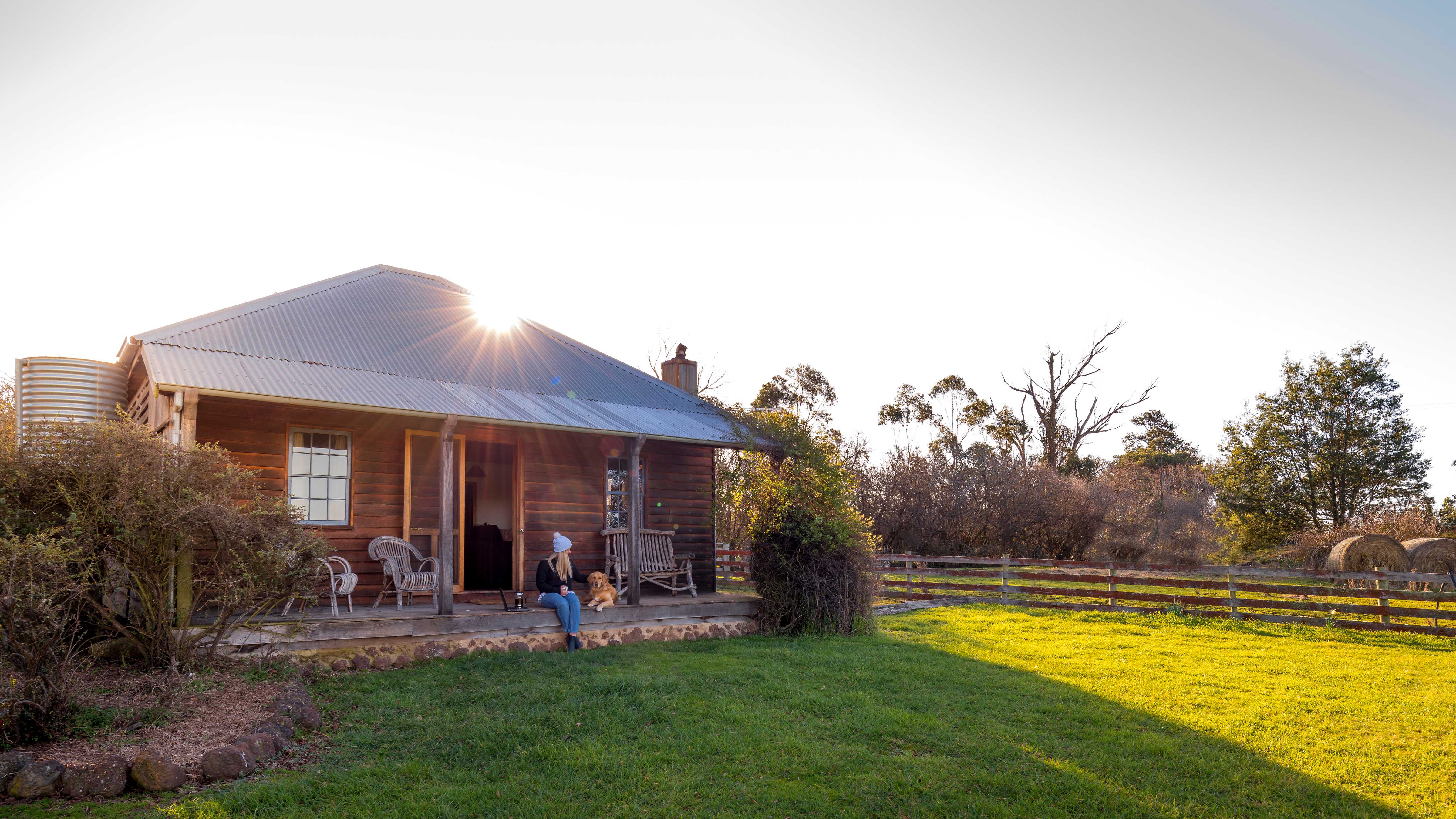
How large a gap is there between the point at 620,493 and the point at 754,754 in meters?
6.88

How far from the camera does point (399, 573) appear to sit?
30.1 ft

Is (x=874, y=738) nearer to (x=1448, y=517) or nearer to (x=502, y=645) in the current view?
(x=502, y=645)

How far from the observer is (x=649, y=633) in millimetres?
9766

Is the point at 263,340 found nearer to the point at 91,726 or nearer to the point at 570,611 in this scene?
the point at 570,611

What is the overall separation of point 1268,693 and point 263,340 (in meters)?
11.2

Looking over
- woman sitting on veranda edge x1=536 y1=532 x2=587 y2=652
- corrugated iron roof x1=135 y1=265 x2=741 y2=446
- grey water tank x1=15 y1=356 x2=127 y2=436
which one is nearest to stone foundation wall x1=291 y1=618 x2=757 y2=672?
woman sitting on veranda edge x1=536 y1=532 x2=587 y2=652

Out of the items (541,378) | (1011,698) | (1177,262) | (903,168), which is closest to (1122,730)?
(1011,698)

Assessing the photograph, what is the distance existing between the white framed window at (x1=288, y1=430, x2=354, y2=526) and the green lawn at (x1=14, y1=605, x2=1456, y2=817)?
9.13 ft

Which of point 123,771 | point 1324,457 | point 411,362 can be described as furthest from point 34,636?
point 1324,457

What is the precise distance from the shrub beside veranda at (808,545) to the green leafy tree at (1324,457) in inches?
718

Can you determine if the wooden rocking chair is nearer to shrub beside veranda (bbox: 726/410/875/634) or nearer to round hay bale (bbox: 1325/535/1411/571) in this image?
shrub beside veranda (bbox: 726/410/875/634)

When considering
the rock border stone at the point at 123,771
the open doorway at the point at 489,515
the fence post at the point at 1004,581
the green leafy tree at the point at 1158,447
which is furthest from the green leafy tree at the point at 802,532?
the green leafy tree at the point at 1158,447

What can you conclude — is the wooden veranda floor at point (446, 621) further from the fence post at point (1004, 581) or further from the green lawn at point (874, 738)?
the fence post at point (1004, 581)

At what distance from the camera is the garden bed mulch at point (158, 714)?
4.76 meters
